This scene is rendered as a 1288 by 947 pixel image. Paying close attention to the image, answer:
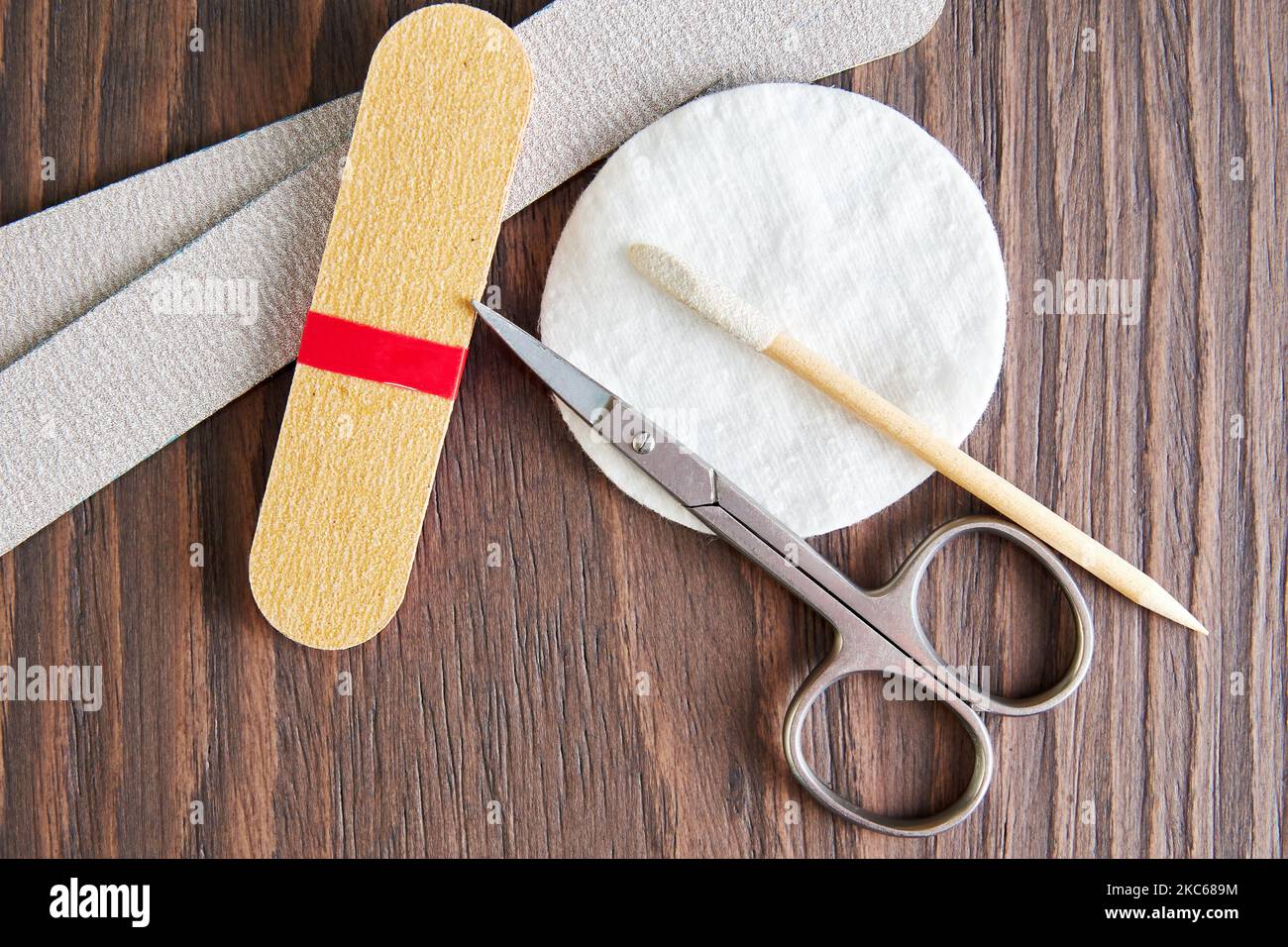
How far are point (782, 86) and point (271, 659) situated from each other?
488mm

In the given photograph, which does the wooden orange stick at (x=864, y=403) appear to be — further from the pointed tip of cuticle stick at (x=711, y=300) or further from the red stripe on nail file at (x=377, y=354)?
the red stripe on nail file at (x=377, y=354)

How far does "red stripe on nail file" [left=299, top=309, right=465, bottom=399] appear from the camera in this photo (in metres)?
0.63

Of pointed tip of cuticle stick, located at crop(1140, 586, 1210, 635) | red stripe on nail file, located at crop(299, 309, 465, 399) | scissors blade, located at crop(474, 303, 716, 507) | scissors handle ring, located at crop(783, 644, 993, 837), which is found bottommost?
scissors handle ring, located at crop(783, 644, 993, 837)

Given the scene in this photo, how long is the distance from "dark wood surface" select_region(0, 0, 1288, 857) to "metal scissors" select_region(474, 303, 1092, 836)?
4 cm

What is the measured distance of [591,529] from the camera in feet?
2.18

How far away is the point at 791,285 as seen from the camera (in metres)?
0.64

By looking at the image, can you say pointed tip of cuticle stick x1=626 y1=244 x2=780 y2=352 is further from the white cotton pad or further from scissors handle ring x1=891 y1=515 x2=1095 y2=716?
scissors handle ring x1=891 y1=515 x2=1095 y2=716

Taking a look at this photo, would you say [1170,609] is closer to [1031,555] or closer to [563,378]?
A: [1031,555]

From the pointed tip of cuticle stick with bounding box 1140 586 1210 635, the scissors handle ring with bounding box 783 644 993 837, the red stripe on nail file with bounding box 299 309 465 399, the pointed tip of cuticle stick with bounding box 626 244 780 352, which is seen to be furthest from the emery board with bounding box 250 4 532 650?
the pointed tip of cuticle stick with bounding box 1140 586 1210 635

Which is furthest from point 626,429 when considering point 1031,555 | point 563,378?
point 1031,555

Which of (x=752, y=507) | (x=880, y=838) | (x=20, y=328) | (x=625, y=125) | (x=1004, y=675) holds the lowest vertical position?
(x=880, y=838)

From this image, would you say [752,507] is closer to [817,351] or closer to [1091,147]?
[817,351]

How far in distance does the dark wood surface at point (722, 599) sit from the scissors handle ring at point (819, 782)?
4 cm

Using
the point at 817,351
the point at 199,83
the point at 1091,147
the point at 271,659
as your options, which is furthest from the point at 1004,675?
the point at 199,83
